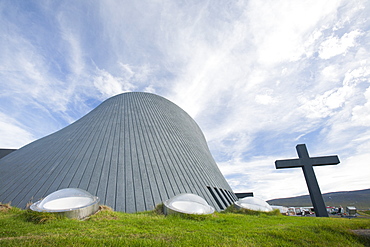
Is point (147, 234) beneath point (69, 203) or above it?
beneath

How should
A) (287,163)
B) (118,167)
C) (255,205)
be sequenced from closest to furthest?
1. (255,205)
2. (118,167)
3. (287,163)

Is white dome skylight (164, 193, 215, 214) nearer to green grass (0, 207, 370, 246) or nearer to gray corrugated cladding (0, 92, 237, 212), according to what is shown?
green grass (0, 207, 370, 246)

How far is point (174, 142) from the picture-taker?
14.0 meters

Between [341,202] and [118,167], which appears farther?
[341,202]

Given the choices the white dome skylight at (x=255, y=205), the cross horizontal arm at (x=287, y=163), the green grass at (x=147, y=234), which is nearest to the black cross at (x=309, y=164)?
the cross horizontal arm at (x=287, y=163)

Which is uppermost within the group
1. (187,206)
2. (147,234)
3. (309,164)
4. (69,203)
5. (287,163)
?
(287,163)

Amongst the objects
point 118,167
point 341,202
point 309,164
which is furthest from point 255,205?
point 341,202

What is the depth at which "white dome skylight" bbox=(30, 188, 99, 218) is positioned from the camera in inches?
234

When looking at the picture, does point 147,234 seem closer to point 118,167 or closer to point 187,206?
point 187,206

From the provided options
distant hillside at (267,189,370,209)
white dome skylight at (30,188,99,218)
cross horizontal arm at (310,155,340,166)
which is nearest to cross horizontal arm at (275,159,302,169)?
cross horizontal arm at (310,155,340,166)

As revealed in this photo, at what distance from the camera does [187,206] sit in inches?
277

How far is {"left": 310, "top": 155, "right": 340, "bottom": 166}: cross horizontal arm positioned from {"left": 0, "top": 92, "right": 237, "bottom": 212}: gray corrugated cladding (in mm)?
6007

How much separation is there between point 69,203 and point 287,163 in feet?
39.4

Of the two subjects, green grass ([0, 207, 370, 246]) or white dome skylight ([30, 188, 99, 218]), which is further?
white dome skylight ([30, 188, 99, 218])
